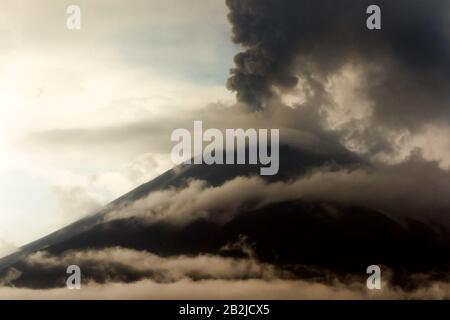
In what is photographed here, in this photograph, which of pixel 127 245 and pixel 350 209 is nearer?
pixel 127 245

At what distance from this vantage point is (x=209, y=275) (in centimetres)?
2330

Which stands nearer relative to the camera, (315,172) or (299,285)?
(299,285)

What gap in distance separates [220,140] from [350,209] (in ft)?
27.2

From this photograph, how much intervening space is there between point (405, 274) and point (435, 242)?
5430 millimetres

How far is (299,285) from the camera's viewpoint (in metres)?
21.5

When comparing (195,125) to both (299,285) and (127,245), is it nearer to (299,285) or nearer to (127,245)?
(127,245)

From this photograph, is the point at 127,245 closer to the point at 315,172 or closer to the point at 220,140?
the point at 220,140

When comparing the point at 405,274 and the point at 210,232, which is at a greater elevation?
the point at 210,232
